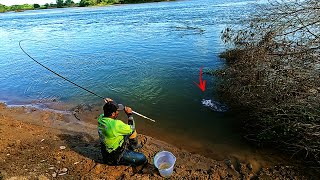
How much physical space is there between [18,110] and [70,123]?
2506 mm

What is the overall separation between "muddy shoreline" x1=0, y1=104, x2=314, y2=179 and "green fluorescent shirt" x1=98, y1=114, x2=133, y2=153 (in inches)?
24.0

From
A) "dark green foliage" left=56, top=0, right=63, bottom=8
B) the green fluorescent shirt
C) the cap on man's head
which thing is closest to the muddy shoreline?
the green fluorescent shirt

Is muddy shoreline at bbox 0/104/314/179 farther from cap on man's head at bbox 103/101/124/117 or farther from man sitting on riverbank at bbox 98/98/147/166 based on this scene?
cap on man's head at bbox 103/101/124/117

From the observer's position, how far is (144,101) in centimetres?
974

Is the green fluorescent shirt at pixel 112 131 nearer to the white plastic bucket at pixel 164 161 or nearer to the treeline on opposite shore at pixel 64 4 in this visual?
the white plastic bucket at pixel 164 161

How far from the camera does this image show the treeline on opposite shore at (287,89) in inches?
228

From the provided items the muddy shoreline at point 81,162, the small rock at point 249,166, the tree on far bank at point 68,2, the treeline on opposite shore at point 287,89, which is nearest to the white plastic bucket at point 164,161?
the muddy shoreline at point 81,162

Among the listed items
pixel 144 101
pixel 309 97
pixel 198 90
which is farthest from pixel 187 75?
pixel 309 97

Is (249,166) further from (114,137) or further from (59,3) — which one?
(59,3)

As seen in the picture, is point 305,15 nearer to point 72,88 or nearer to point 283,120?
point 283,120

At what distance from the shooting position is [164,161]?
577cm

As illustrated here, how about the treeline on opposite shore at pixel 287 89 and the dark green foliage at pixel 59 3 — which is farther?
the dark green foliage at pixel 59 3

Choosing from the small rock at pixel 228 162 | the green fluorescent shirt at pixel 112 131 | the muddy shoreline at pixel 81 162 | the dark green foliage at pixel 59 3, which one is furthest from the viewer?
the dark green foliage at pixel 59 3

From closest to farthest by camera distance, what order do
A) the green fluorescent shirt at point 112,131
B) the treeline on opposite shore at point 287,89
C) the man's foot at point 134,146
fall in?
1. the green fluorescent shirt at point 112,131
2. the treeline on opposite shore at point 287,89
3. the man's foot at point 134,146
